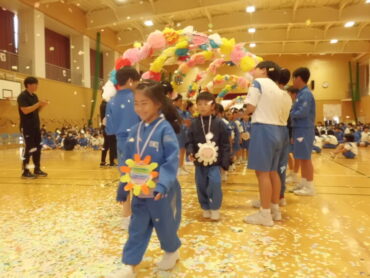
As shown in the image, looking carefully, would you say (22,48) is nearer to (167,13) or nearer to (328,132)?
(167,13)

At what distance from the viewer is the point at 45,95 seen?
1388cm

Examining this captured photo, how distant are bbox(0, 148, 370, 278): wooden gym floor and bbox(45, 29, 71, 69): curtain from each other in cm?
1247

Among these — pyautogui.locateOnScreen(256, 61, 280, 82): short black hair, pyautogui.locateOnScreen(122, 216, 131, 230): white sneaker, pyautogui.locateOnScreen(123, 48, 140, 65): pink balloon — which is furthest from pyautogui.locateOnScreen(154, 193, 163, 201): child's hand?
pyautogui.locateOnScreen(123, 48, 140, 65): pink balloon

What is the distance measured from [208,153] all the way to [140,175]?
1.30m

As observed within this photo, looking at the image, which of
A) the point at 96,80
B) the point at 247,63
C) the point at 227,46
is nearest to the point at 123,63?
the point at 227,46

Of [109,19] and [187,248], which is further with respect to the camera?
[109,19]

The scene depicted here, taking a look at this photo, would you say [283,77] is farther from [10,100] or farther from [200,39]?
[10,100]

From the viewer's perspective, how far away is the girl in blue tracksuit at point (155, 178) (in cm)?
183

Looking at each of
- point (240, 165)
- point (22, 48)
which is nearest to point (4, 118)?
point (22, 48)

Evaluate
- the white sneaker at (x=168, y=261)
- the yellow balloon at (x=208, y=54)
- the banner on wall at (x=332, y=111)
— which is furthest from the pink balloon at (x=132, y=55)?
the banner on wall at (x=332, y=111)

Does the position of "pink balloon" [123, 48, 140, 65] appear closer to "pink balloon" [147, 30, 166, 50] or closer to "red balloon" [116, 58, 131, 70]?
"red balloon" [116, 58, 131, 70]

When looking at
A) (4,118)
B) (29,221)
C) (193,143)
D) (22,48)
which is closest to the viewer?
(29,221)

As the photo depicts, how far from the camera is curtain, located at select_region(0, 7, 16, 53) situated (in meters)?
12.7

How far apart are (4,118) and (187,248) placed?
40.0 ft
